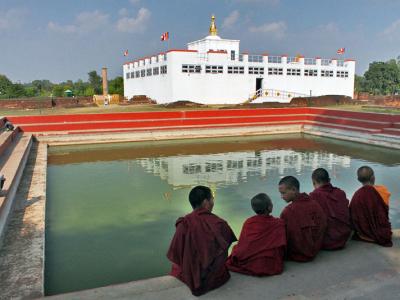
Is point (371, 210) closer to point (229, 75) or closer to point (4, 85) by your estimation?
point (229, 75)

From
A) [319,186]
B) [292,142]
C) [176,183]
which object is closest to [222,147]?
[292,142]

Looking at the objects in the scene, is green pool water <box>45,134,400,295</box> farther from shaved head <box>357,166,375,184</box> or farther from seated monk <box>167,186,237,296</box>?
shaved head <box>357,166,375,184</box>

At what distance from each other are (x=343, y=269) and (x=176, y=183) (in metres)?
6.49

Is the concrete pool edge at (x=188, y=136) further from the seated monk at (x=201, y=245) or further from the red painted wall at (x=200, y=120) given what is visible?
the seated monk at (x=201, y=245)

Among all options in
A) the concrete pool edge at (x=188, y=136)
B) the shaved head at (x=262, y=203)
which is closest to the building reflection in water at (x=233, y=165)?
the concrete pool edge at (x=188, y=136)

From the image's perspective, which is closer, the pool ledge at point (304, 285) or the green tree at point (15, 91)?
the pool ledge at point (304, 285)

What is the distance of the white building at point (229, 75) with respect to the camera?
2961 centimetres

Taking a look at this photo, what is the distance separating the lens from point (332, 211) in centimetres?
409

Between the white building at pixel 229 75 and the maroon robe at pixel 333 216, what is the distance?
1021 inches

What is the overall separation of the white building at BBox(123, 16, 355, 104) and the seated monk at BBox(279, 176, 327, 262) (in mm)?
26235

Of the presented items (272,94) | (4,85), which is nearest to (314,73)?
(272,94)

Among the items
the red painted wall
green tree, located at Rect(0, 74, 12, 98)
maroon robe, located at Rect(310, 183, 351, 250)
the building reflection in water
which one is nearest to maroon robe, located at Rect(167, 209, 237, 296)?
maroon robe, located at Rect(310, 183, 351, 250)

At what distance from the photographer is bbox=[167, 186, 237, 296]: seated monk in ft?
10.6

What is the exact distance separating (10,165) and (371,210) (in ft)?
26.4
